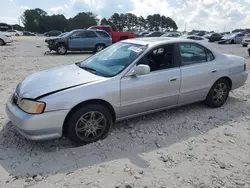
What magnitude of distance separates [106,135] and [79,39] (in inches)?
518

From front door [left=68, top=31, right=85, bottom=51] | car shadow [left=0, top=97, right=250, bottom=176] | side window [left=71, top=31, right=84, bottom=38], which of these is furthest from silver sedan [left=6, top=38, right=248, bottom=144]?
side window [left=71, top=31, right=84, bottom=38]

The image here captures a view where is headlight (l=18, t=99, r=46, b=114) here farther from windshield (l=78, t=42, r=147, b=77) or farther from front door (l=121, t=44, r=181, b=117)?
front door (l=121, t=44, r=181, b=117)

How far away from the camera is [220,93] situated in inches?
198

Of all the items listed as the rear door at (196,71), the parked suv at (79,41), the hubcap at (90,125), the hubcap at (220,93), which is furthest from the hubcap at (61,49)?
the hubcap at (90,125)

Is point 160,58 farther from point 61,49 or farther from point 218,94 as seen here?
point 61,49

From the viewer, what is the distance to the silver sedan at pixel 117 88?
3.29 metres

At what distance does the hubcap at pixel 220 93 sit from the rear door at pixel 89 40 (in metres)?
12.4

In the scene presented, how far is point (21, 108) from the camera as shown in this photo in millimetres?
3359

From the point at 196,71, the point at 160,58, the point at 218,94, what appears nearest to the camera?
the point at 160,58

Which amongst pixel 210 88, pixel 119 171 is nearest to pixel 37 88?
pixel 119 171

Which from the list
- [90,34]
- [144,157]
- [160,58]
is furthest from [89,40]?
[144,157]

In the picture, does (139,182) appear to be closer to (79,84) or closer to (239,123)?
(79,84)

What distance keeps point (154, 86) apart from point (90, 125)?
4.01 feet

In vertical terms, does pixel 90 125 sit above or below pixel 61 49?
below
